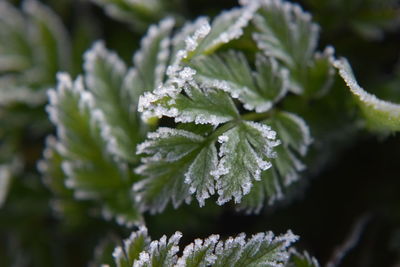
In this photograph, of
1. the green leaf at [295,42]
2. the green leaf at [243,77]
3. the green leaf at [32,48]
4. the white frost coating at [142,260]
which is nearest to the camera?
the white frost coating at [142,260]

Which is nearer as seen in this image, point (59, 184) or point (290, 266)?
point (290, 266)

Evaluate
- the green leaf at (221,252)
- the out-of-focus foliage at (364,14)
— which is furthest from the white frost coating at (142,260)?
the out-of-focus foliage at (364,14)

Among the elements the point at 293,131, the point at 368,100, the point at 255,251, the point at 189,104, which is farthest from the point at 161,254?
the point at 368,100

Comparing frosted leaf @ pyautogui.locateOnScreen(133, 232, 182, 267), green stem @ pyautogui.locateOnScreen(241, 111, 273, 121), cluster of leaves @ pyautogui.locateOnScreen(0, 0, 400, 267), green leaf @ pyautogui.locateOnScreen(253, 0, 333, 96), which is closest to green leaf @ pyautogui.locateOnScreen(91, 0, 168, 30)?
cluster of leaves @ pyautogui.locateOnScreen(0, 0, 400, 267)

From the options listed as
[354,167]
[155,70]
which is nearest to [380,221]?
[354,167]

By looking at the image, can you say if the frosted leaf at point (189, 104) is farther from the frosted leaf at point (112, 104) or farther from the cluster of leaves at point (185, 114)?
the frosted leaf at point (112, 104)

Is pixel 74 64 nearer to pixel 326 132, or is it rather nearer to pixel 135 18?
pixel 135 18

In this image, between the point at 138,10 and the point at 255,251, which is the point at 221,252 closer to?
the point at 255,251

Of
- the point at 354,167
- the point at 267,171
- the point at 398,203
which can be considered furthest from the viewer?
the point at 354,167
